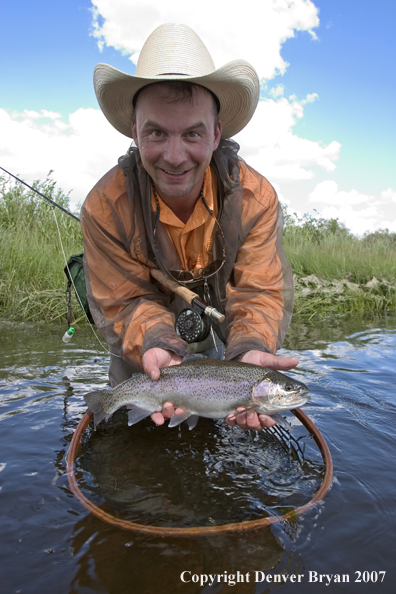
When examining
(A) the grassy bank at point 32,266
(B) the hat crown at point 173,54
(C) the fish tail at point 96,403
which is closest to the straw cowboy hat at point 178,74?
(B) the hat crown at point 173,54

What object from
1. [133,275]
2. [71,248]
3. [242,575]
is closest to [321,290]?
[71,248]

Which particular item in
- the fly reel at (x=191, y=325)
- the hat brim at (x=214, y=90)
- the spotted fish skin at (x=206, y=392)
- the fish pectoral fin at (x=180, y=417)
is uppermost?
the hat brim at (x=214, y=90)

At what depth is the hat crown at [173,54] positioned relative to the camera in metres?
3.21

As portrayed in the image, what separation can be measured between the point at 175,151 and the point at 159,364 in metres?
1.43

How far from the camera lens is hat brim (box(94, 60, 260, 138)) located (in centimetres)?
324

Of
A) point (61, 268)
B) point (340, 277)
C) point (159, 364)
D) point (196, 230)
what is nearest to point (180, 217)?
point (196, 230)

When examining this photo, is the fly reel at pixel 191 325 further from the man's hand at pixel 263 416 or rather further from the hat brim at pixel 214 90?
the hat brim at pixel 214 90

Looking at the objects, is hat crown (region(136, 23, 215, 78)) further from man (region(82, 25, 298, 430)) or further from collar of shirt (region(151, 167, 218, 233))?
collar of shirt (region(151, 167, 218, 233))

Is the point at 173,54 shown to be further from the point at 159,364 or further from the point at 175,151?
the point at 159,364

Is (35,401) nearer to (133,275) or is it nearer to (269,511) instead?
(133,275)

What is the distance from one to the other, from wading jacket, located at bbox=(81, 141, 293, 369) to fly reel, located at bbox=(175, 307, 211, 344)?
80 mm

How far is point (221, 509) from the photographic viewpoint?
8.98ft

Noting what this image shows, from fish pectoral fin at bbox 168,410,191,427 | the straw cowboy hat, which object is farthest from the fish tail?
the straw cowboy hat

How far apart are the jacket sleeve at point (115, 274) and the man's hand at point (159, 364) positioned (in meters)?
0.31
